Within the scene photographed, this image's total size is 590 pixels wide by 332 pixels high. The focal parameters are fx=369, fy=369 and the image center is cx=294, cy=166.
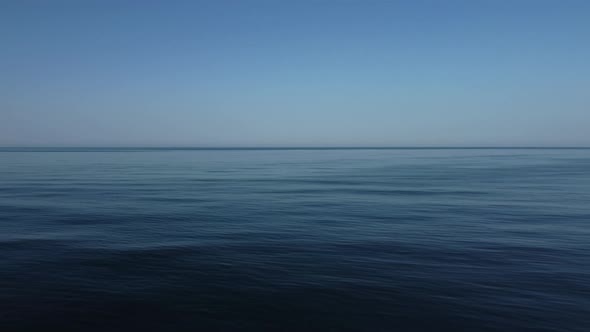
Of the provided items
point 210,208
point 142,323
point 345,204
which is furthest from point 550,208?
point 142,323

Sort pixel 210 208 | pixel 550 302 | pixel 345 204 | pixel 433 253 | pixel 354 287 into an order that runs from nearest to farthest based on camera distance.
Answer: pixel 550 302 < pixel 354 287 < pixel 433 253 < pixel 210 208 < pixel 345 204

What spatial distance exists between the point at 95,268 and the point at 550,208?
27242mm

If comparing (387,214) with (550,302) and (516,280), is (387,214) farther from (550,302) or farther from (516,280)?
(550,302)

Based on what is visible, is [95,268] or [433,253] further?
[433,253]

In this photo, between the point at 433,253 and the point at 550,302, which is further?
the point at 433,253

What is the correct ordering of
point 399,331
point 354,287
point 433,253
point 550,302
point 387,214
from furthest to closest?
point 387,214
point 433,253
point 354,287
point 550,302
point 399,331

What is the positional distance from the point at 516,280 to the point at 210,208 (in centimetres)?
1815

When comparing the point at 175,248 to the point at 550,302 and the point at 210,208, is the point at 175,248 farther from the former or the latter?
the point at 550,302

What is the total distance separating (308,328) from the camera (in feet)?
28.5

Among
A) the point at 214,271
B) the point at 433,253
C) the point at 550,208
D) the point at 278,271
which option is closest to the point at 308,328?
the point at 278,271

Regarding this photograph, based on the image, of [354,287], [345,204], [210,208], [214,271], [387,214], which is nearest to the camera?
[354,287]

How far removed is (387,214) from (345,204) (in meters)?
4.55

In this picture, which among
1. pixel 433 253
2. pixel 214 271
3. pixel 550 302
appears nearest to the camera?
pixel 550 302

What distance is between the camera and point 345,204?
87.6 feet
